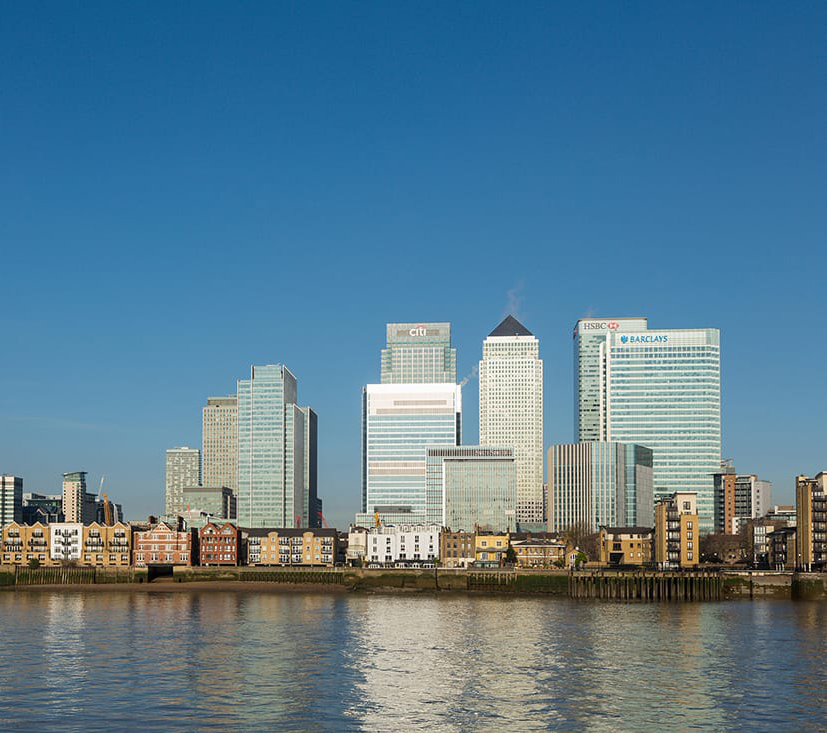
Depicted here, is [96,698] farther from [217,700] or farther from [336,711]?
[336,711]

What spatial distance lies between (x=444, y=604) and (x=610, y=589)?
31428 millimetres

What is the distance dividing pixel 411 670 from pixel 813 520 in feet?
419

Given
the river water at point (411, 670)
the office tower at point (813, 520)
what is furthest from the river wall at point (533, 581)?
the river water at point (411, 670)

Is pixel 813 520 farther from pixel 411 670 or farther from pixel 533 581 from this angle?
pixel 411 670

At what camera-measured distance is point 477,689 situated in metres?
75.0

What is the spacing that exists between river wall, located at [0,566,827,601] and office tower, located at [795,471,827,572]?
14.5m

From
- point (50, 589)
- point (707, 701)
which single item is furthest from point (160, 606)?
point (707, 701)

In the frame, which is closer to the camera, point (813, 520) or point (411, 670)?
point (411, 670)

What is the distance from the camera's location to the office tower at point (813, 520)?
622ft

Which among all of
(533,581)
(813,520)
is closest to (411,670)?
(533,581)

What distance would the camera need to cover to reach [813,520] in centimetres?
19162

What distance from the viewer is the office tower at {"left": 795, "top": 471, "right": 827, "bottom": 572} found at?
189625mm

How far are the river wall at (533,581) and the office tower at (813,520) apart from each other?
14456mm

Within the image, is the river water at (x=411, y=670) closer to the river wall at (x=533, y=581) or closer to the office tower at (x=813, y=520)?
the river wall at (x=533, y=581)
